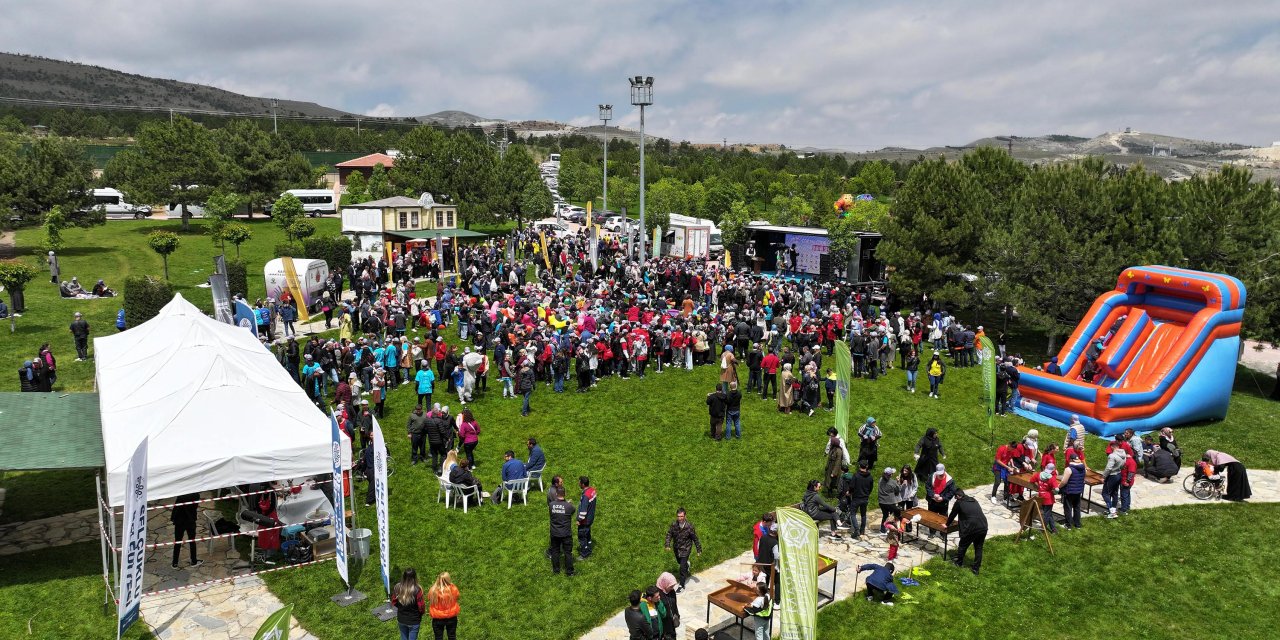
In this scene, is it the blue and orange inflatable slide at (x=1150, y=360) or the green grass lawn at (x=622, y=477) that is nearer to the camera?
the green grass lawn at (x=622, y=477)

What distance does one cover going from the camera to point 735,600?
9.72 meters

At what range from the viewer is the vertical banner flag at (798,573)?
27.9 feet

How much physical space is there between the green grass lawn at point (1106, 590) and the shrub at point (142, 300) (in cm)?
2356

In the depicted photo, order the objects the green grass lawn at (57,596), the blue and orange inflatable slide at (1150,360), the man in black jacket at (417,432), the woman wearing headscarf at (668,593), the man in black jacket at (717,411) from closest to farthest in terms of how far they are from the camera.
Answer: the woman wearing headscarf at (668,593) < the green grass lawn at (57,596) < the man in black jacket at (417,432) < the man in black jacket at (717,411) < the blue and orange inflatable slide at (1150,360)

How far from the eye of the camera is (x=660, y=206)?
65812 mm

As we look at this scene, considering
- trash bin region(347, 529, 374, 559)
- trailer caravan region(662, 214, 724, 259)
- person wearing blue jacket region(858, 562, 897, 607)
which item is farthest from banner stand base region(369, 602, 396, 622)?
trailer caravan region(662, 214, 724, 259)

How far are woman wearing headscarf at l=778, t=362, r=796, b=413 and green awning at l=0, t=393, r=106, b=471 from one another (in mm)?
13249

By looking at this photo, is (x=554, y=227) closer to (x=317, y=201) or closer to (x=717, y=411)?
(x=317, y=201)

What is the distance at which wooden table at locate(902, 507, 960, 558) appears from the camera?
11.7m

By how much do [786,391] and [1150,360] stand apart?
9.33 m

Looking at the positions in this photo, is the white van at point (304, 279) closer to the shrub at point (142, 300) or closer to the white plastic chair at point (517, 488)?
the shrub at point (142, 300)

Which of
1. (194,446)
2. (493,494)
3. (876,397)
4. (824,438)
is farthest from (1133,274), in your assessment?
(194,446)

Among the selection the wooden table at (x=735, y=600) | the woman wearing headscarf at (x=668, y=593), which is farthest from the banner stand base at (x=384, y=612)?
the wooden table at (x=735, y=600)

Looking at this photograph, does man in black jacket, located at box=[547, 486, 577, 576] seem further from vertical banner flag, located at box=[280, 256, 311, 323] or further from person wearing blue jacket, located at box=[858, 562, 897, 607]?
vertical banner flag, located at box=[280, 256, 311, 323]
